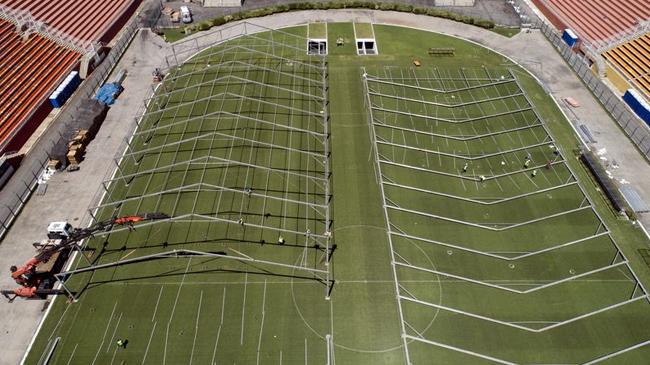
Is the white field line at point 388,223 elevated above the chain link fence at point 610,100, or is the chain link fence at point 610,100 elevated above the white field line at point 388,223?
the chain link fence at point 610,100

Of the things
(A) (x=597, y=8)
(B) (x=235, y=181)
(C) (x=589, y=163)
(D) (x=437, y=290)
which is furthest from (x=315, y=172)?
(A) (x=597, y=8)

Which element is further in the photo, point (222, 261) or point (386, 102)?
point (386, 102)

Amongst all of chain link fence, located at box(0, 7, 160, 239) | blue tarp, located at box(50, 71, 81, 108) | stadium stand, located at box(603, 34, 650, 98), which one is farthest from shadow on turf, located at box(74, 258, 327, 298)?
stadium stand, located at box(603, 34, 650, 98)

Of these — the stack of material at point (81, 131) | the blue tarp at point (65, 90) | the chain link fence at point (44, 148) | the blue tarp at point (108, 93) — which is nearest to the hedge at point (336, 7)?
the chain link fence at point (44, 148)

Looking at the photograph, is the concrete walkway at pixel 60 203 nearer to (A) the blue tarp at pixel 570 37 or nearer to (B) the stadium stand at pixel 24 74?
(B) the stadium stand at pixel 24 74

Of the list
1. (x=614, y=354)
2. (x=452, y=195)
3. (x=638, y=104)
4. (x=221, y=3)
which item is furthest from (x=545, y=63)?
(x=221, y=3)

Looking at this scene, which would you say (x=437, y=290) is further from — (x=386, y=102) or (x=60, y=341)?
(x=60, y=341)

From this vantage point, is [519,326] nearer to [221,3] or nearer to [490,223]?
[490,223]
